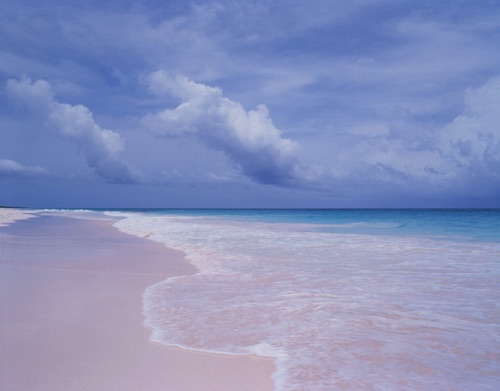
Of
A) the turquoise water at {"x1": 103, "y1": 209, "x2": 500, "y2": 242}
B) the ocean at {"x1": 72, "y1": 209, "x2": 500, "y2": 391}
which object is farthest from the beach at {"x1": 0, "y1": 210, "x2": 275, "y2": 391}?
the turquoise water at {"x1": 103, "y1": 209, "x2": 500, "y2": 242}

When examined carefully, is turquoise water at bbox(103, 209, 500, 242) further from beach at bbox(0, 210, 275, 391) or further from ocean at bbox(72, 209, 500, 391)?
beach at bbox(0, 210, 275, 391)

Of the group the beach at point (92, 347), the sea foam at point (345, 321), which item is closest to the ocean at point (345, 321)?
the sea foam at point (345, 321)

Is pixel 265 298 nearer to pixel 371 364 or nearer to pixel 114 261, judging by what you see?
pixel 371 364

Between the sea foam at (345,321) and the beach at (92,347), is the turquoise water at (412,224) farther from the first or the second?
the beach at (92,347)

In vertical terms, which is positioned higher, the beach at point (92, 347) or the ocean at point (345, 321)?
the ocean at point (345, 321)

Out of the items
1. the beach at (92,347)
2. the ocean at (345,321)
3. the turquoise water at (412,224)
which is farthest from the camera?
the turquoise water at (412,224)

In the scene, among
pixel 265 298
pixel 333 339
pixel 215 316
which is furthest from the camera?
pixel 265 298

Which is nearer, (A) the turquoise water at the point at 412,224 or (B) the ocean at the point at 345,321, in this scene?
(B) the ocean at the point at 345,321

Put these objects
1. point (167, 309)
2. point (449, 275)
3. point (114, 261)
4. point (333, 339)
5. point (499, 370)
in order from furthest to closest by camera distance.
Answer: point (114, 261) < point (449, 275) < point (167, 309) < point (333, 339) < point (499, 370)

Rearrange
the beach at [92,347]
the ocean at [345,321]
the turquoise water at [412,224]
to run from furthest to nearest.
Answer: the turquoise water at [412,224] < the ocean at [345,321] < the beach at [92,347]

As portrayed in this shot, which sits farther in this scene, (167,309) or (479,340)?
(167,309)

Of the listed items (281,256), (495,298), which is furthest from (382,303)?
(281,256)

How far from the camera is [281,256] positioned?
1166 centimetres

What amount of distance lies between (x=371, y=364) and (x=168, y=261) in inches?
296
